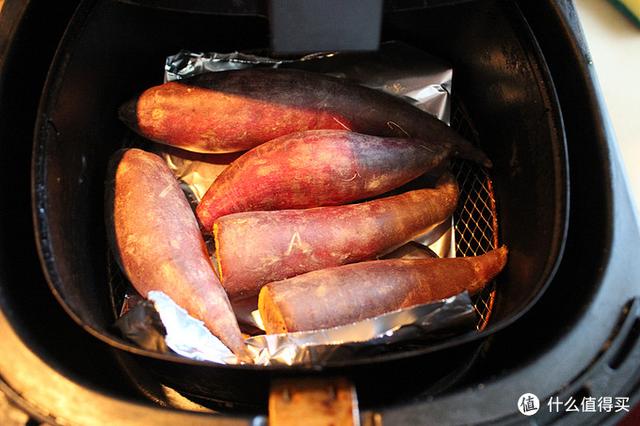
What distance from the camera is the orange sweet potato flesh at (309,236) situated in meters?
0.73

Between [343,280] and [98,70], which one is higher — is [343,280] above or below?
below

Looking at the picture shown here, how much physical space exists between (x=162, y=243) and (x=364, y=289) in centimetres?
26

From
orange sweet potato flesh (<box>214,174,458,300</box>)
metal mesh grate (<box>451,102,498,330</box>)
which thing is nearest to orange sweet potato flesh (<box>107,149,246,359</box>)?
orange sweet potato flesh (<box>214,174,458,300</box>)

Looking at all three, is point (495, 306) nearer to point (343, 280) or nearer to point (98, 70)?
point (343, 280)

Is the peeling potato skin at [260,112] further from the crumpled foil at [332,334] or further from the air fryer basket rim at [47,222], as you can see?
the crumpled foil at [332,334]

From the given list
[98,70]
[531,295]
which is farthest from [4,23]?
[531,295]

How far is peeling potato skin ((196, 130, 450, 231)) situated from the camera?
78 cm

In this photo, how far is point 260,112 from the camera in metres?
0.83

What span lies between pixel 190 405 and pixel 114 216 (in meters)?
0.27

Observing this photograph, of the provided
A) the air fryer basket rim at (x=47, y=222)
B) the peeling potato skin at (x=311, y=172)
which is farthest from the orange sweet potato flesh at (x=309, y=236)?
the air fryer basket rim at (x=47, y=222)

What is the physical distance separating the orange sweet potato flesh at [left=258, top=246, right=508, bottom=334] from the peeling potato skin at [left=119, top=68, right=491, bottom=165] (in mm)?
196

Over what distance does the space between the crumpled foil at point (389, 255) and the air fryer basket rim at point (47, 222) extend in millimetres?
41

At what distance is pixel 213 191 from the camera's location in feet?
2.68

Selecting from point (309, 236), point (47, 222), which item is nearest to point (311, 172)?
point (309, 236)
